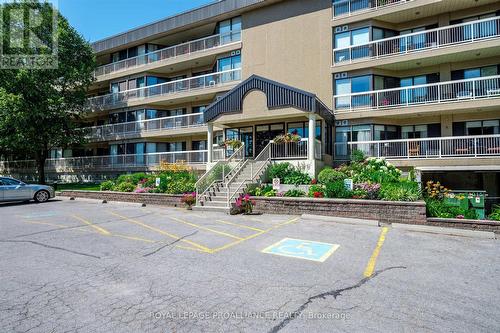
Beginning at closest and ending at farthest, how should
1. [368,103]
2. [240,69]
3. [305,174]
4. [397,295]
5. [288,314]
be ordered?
[288,314] → [397,295] → [305,174] → [368,103] → [240,69]

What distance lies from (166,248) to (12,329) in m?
3.93

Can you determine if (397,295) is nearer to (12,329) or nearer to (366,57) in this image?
(12,329)

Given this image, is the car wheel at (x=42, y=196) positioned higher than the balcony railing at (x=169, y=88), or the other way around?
the balcony railing at (x=169, y=88)

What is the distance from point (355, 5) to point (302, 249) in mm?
18632

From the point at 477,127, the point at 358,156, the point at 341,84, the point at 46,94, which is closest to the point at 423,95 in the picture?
the point at 477,127

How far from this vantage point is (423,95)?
1805cm

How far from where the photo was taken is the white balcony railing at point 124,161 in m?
24.3

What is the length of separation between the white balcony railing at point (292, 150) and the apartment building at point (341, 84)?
77 millimetres

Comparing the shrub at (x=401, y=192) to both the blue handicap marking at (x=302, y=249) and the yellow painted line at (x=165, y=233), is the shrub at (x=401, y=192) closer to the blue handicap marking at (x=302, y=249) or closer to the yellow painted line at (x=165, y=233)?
the blue handicap marking at (x=302, y=249)

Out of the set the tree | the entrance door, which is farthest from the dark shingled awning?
the tree

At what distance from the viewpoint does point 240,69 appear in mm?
23766

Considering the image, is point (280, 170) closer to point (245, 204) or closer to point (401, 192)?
point (245, 204)

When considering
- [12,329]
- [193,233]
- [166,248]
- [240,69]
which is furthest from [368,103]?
[12,329]

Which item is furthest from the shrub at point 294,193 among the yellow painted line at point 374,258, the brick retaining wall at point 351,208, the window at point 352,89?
the window at point 352,89
